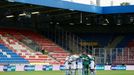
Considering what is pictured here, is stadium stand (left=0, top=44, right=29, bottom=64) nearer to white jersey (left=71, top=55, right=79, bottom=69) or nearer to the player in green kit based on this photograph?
white jersey (left=71, top=55, right=79, bottom=69)

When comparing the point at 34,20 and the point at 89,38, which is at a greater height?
the point at 34,20

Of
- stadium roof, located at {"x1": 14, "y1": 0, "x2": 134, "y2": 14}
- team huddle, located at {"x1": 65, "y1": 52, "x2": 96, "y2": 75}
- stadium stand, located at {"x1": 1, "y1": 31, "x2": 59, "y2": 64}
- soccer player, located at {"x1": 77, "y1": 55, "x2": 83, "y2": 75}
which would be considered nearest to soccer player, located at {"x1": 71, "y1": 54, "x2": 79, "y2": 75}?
team huddle, located at {"x1": 65, "y1": 52, "x2": 96, "y2": 75}

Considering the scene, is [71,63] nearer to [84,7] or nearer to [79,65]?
[79,65]

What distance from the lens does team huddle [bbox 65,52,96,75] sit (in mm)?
24984

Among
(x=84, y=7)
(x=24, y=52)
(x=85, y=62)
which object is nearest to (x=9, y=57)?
(x=24, y=52)

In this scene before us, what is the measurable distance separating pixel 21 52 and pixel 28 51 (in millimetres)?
1397

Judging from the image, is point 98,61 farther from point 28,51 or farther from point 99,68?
point 28,51

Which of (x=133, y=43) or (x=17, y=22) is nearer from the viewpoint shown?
(x=17, y=22)

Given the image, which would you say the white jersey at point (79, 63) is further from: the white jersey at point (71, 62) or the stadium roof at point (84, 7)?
the stadium roof at point (84, 7)

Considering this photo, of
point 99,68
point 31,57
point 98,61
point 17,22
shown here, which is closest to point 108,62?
point 98,61

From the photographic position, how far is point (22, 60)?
4734 cm

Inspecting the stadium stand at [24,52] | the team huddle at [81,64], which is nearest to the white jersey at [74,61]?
the team huddle at [81,64]

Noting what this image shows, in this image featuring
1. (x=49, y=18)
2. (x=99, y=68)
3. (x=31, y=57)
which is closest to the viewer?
(x=99, y=68)

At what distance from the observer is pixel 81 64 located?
83.7 feet
